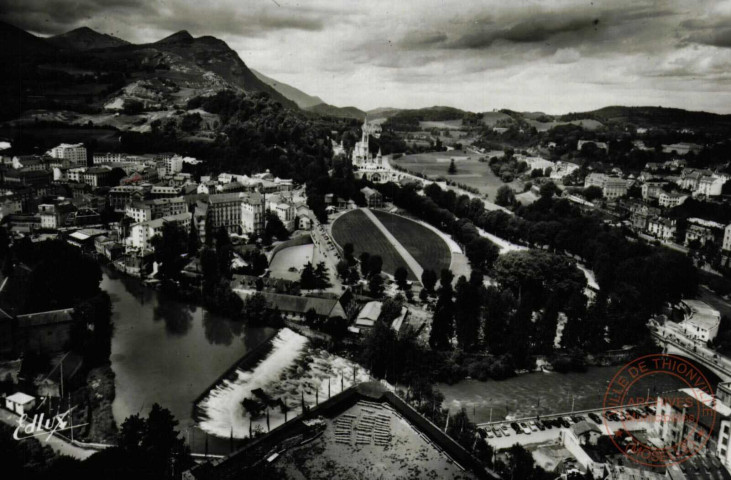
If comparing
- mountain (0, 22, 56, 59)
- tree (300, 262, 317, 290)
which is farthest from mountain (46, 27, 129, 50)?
tree (300, 262, 317, 290)

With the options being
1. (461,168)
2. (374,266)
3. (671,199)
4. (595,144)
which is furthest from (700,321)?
(461,168)

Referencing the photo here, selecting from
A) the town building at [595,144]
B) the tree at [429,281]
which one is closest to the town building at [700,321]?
the tree at [429,281]

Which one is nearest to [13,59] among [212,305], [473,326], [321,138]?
[321,138]

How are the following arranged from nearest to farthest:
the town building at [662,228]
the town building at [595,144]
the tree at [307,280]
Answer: the tree at [307,280]
the town building at [662,228]
the town building at [595,144]

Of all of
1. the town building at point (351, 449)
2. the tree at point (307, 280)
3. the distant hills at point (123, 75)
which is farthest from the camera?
the distant hills at point (123, 75)

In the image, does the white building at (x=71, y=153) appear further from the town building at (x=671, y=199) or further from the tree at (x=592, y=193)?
the town building at (x=671, y=199)

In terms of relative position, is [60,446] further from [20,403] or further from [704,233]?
[704,233]
